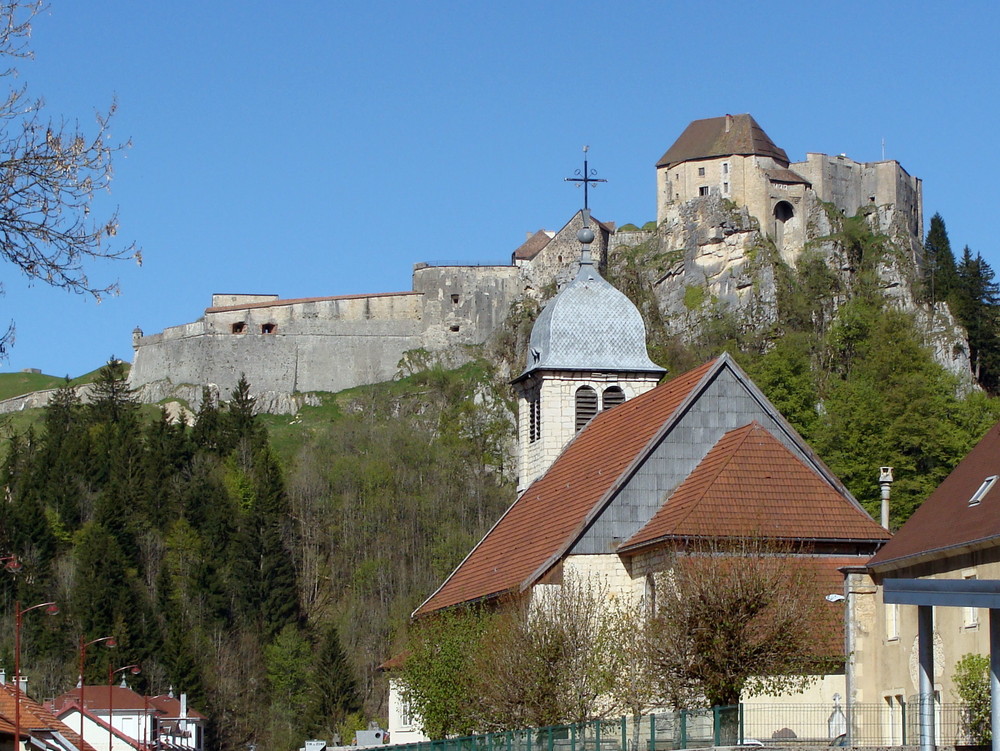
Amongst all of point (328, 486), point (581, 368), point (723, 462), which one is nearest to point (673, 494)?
point (723, 462)

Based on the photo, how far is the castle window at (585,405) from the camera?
129 feet

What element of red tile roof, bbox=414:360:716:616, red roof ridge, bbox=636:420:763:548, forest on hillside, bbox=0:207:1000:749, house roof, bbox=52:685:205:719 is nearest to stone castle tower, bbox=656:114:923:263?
forest on hillside, bbox=0:207:1000:749

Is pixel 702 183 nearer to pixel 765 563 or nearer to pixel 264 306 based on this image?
pixel 264 306

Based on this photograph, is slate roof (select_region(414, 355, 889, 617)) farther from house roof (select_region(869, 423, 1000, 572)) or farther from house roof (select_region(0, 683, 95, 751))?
house roof (select_region(0, 683, 95, 751))

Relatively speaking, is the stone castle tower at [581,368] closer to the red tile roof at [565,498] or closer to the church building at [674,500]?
the church building at [674,500]

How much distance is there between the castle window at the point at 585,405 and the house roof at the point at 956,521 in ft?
42.7

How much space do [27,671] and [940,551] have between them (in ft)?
187

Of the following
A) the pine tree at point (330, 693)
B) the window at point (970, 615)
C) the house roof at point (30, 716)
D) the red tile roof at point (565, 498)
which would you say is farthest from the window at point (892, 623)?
the pine tree at point (330, 693)

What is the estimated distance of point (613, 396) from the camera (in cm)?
3969

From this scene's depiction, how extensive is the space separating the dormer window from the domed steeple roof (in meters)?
14.9

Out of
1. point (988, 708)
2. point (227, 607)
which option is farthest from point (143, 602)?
point (988, 708)

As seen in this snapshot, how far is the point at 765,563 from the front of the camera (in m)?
26.8

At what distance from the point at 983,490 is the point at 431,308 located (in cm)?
9408

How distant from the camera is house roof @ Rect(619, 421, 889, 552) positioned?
95.8ft
